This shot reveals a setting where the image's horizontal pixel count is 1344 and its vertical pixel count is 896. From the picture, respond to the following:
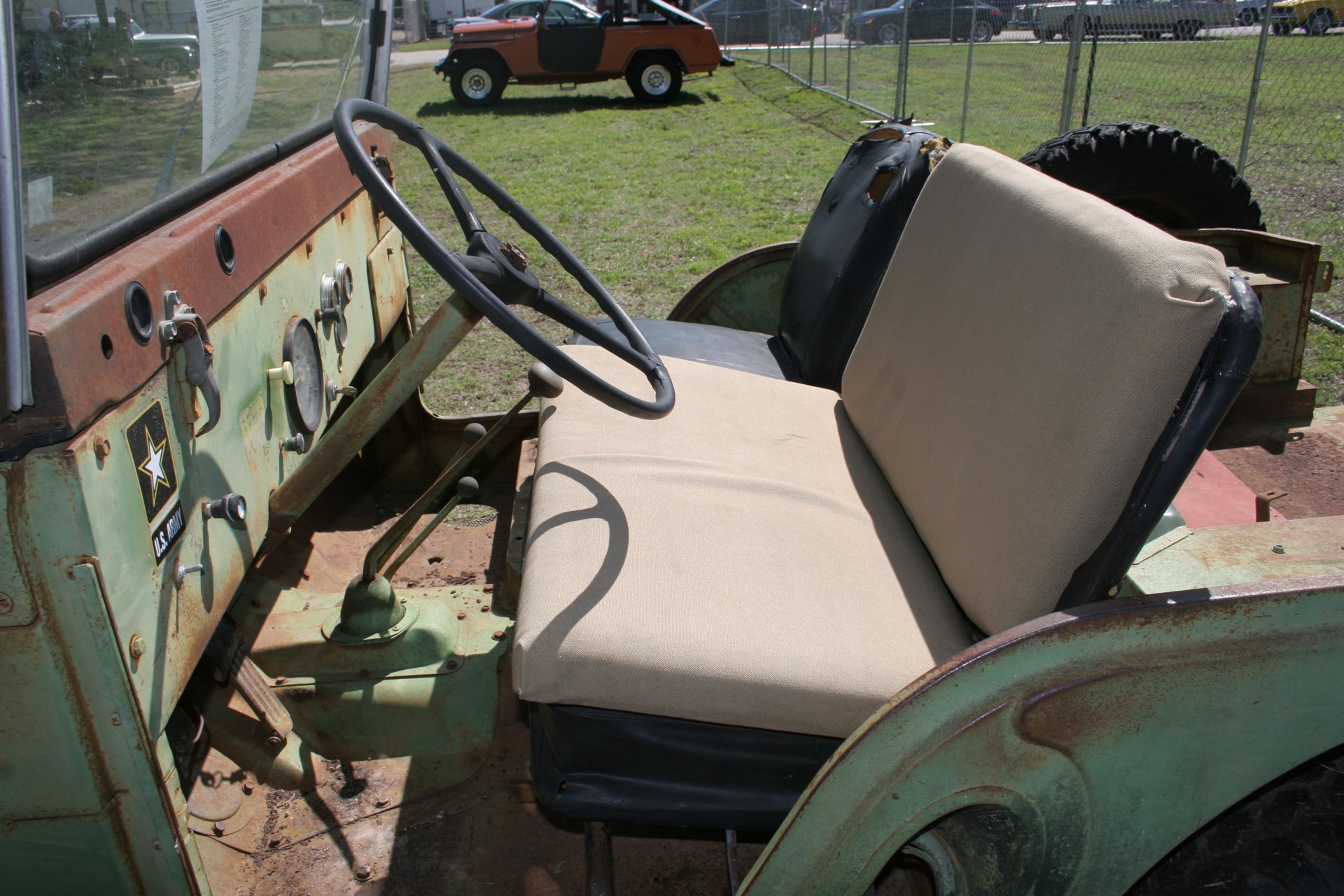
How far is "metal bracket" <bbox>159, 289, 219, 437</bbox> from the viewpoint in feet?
4.17

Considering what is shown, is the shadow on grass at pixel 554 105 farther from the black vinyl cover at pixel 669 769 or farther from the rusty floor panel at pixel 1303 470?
the black vinyl cover at pixel 669 769

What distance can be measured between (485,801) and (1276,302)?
2.07 meters

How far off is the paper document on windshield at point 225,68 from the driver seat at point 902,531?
796 millimetres

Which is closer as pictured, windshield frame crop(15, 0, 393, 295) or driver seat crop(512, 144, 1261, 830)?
windshield frame crop(15, 0, 393, 295)

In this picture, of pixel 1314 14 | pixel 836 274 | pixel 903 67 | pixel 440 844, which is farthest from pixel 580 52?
pixel 440 844

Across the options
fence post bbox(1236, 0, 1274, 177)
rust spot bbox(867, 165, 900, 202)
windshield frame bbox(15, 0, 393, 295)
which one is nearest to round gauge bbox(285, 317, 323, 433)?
windshield frame bbox(15, 0, 393, 295)

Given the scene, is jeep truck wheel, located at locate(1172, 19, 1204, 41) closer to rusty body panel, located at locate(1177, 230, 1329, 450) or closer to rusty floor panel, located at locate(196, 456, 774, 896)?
rusty body panel, located at locate(1177, 230, 1329, 450)

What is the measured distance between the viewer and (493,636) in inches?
75.0

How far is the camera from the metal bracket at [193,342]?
4.17 ft

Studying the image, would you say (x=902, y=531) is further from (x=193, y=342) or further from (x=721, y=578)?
(x=193, y=342)

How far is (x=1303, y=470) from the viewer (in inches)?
87.4

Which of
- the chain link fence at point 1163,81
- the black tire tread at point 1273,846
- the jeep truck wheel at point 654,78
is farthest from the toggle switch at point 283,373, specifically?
the jeep truck wheel at point 654,78

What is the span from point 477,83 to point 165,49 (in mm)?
12277

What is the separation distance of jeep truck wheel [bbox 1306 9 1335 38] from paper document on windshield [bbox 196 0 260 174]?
8.57 meters
